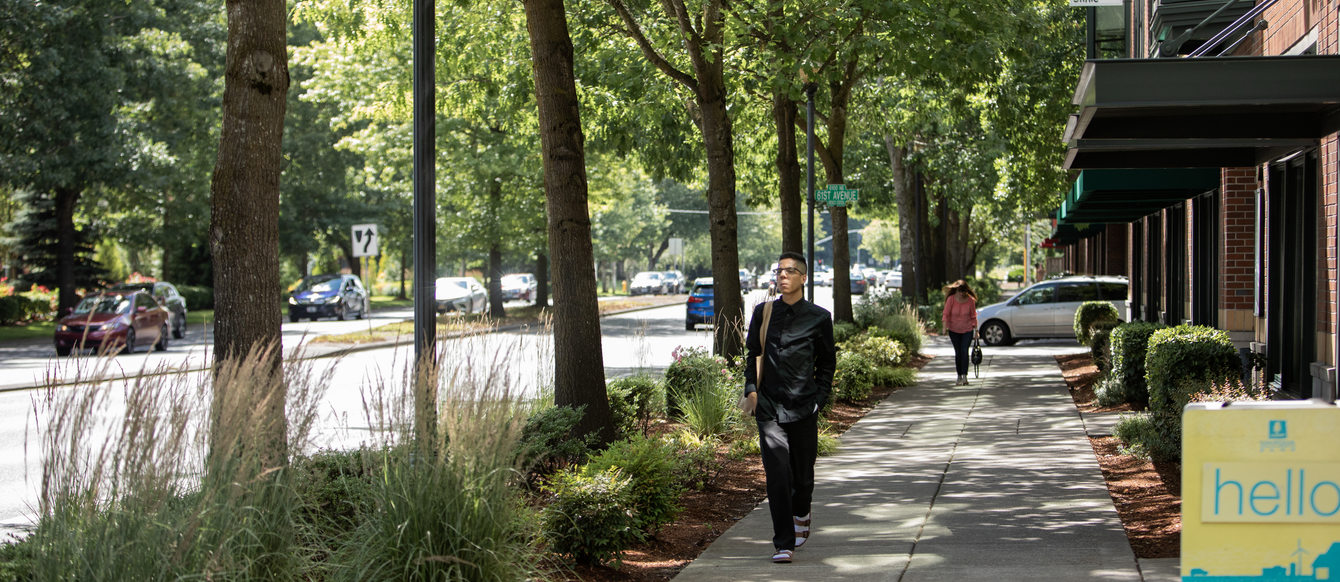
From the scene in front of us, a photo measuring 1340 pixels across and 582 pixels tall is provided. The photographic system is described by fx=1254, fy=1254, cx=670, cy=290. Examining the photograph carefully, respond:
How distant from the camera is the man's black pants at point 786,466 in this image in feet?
22.1

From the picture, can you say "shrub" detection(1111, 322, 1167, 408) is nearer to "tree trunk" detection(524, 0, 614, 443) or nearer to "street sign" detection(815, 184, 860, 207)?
"street sign" detection(815, 184, 860, 207)

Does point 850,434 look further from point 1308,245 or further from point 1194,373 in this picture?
point 1308,245

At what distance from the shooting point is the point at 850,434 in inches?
498

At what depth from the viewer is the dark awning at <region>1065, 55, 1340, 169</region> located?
7453 mm

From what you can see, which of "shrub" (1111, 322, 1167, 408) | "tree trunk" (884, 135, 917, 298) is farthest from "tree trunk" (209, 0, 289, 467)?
"tree trunk" (884, 135, 917, 298)

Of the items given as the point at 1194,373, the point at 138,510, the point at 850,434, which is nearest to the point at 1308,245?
the point at 1194,373

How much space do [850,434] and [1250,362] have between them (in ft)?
12.7

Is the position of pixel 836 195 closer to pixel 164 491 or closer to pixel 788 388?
pixel 788 388

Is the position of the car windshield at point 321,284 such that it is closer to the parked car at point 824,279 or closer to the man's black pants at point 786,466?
the man's black pants at point 786,466

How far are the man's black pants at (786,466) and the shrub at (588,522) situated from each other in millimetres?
840

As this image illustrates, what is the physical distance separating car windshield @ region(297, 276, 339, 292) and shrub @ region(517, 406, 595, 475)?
36163 mm

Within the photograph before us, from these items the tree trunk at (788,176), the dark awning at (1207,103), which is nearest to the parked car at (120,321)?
the tree trunk at (788,176)

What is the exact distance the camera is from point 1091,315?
22.0 meters

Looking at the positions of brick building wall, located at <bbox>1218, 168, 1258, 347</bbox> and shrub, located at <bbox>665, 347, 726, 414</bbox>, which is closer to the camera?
shrub, located at <bbox>665, 347, 726, 414</bbox>
